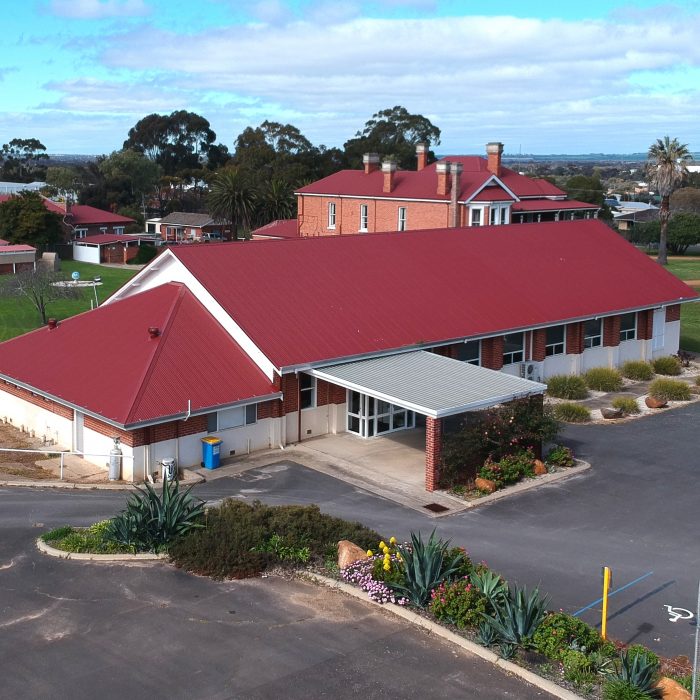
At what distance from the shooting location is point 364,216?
68.4 meters

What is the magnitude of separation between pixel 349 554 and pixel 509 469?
312 inches

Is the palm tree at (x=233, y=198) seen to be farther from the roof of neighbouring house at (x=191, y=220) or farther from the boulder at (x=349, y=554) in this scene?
the boulder at (x=349, y=554)

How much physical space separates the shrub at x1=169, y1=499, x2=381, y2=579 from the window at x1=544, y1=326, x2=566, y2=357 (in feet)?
56.4

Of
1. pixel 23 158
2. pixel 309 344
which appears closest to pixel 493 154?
pixel 309 344

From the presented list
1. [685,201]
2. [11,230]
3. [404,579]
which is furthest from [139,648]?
[685,201]

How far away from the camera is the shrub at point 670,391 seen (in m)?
33.6

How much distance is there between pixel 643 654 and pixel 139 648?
24.2 ft

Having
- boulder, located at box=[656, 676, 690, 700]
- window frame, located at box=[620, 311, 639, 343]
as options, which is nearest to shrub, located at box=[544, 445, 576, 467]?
boulder, located at box=[656, 676, 690, 700]

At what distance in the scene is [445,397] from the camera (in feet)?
81.9

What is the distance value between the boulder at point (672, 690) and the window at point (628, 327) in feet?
84.3

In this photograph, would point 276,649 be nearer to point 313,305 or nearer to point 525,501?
point 525,501

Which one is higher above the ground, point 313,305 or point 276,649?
point 313,305

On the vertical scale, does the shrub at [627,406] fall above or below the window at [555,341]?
below

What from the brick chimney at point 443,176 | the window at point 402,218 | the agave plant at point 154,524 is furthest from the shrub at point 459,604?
the window at point 402,218
